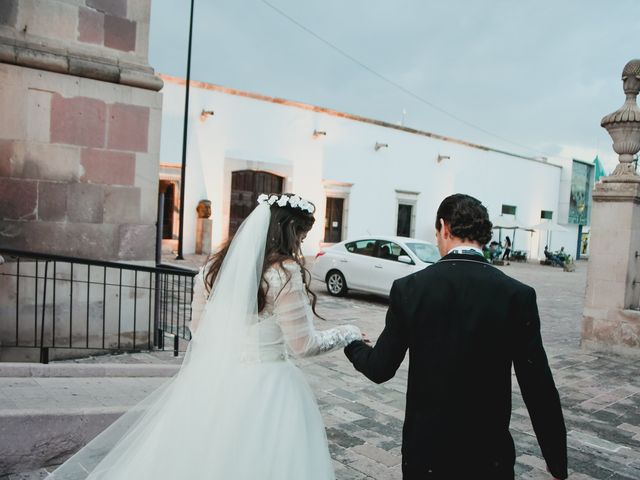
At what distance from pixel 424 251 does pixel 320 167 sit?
437 inches

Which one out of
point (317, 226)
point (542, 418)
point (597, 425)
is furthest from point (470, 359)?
point (317, 226)

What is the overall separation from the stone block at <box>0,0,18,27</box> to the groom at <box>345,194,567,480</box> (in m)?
5.75

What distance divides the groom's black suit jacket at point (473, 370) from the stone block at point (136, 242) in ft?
17.4

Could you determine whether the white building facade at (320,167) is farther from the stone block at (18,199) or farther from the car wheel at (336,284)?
the stone block at (18,199)

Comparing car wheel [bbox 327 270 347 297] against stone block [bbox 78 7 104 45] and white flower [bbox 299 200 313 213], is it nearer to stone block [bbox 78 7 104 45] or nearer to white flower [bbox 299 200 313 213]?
stone block [bbox 78 7 104 45]

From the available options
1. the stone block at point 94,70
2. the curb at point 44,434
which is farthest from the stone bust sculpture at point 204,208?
the curb at point 44,434

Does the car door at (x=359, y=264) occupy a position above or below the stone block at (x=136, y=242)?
below

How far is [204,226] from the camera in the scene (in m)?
19.2

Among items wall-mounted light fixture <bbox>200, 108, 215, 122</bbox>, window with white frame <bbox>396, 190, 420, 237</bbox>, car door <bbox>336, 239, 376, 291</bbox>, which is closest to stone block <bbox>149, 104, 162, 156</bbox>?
car door <bbox>336, 239, 376, 291</bbox>

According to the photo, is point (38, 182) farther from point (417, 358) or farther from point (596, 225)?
point (596, 225)

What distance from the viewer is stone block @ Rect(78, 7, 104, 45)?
6.30m

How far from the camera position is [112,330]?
21.7 ft

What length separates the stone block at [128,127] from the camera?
6.55 metres

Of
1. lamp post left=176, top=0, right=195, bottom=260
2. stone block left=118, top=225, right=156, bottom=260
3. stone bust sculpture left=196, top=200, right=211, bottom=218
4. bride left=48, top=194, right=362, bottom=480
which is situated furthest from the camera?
stone bust sculpture left=196, top=200, right=211, bottom=218
